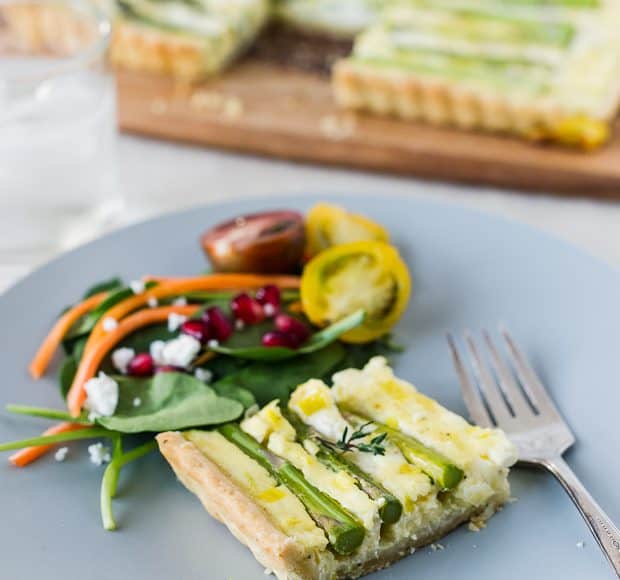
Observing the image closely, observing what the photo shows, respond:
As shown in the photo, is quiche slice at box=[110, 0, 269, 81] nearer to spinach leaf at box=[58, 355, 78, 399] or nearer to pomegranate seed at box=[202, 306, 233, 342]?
pomegranate seed at box=[202, 306, 233, 342]

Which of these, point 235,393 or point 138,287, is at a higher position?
point 138,287

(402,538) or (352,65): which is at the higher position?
(352,65)

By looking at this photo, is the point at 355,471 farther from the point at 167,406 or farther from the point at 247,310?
the point at 247,310

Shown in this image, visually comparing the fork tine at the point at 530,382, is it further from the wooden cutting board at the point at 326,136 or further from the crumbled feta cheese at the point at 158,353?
the wooden cutting board at the point at 326,136

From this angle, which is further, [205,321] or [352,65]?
[352,65]

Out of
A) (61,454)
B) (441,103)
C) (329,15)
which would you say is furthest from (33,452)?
(329,15)

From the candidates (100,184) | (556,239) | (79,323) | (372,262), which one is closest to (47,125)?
(100,184)

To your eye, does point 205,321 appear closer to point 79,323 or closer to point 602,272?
point 79,323
